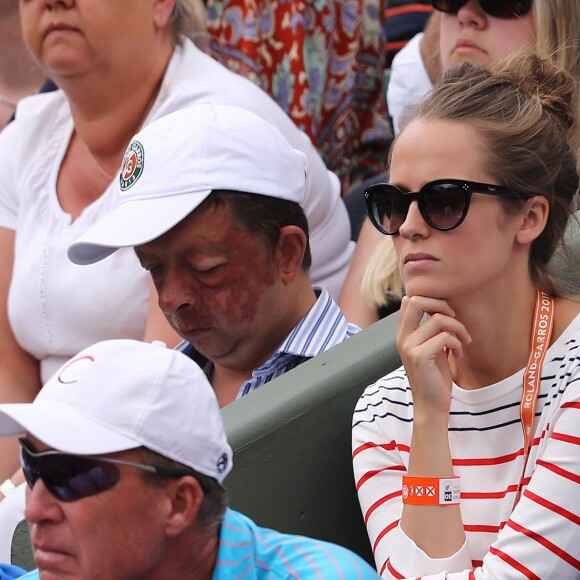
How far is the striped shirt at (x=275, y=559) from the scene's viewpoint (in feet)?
5.97

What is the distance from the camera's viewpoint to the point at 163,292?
2.50m

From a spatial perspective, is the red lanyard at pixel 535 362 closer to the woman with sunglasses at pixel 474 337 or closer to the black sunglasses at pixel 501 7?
the woman with sunglasses at pixel 474 337

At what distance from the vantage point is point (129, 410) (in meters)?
1.75

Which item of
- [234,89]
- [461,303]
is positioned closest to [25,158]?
[234,89]

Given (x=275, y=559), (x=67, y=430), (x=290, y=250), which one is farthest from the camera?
(x=290, y=250)

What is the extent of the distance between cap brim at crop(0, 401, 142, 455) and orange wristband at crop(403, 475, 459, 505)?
577mm

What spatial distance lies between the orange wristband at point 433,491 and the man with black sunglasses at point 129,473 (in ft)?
1.02

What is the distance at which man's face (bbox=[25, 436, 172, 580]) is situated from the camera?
1.74m

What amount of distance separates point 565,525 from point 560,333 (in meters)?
0.37

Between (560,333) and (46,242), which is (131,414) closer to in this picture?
(560,333)

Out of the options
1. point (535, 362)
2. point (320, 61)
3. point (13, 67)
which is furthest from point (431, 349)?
point (13, 67)

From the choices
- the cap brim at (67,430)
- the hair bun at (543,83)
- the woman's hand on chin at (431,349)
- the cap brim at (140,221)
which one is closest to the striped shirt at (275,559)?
the cap brim at (67,430)

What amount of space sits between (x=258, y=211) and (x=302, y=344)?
29cm

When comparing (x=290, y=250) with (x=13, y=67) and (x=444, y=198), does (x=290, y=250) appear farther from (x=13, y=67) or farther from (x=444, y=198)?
(x=13, y=67)
